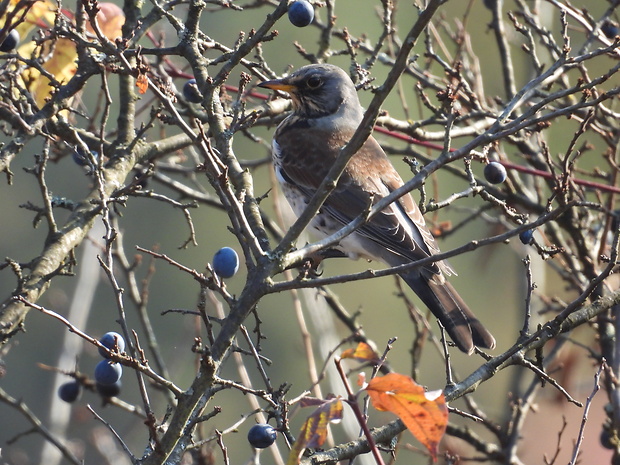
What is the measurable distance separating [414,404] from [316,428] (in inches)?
9.4

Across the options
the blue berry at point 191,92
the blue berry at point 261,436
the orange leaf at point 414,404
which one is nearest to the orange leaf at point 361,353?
the orange leaf at point 414,404

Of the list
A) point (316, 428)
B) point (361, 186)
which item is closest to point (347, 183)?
point (361, 186)

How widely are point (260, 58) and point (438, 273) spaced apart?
1.29 metres

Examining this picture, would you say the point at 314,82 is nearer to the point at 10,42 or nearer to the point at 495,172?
the point at 495,172

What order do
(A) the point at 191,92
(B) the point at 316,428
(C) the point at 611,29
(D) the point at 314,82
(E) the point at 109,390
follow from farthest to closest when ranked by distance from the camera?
(D) the point at 314,82
(C) the point at 611,29
(A) the point at 191,92
(E) the point at 109,390
(B) the point at 316,428

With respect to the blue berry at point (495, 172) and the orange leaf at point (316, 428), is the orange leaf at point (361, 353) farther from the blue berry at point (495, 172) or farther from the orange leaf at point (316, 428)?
the blue berry at point (495, 172)

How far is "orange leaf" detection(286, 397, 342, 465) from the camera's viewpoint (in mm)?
1920

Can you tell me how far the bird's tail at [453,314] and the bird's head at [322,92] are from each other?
1.28 meters

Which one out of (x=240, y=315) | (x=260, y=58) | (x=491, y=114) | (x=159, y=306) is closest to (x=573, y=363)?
(x=491, y=114)

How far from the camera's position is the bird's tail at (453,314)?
11.6 ft

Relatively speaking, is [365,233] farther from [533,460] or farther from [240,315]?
[533,460]

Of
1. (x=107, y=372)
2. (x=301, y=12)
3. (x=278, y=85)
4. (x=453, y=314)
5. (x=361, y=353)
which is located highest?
(x=278, y=85)

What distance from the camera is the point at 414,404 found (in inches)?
77.7

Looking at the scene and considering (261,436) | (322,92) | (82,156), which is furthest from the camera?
(322,92)
